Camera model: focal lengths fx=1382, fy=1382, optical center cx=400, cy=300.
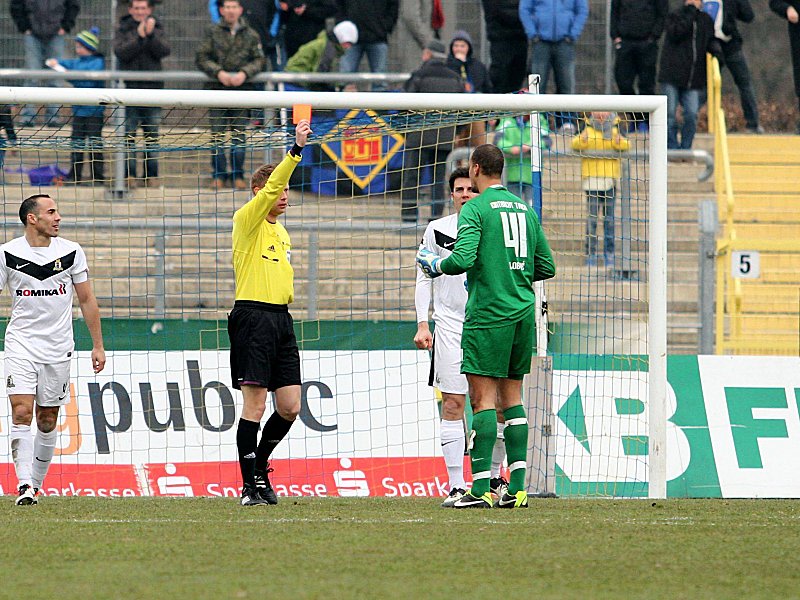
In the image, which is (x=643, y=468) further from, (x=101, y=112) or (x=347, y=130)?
(x=101, y=112)

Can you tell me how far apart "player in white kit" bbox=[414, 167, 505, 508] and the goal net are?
3.57 ft

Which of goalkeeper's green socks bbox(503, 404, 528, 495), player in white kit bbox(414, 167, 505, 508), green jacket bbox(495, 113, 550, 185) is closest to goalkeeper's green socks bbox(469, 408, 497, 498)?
goalkeeper's green socks bbox(503, 404, 528, 495)

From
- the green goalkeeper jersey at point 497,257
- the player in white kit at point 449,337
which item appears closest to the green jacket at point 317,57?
the player in white kit at point 449,337

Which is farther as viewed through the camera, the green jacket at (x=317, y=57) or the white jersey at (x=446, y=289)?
the green jacket at (x=317, y=57)

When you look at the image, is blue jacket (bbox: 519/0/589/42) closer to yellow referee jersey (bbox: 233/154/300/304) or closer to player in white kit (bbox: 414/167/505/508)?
player in white kit (bbox: 414/167/505/508)

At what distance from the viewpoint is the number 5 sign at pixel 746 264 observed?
13.0 meters

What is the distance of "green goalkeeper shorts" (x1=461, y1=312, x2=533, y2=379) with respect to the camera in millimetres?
7973

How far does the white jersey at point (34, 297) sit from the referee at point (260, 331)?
1156 millimetres

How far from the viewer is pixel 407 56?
57.2 feet

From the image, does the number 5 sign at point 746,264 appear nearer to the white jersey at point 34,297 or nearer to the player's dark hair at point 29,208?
the white jersey at point 34,297

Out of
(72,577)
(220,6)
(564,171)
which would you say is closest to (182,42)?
(220,6)

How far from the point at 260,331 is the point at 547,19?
30.3ft

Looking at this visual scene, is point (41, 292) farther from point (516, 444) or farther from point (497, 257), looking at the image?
point (516, 444)

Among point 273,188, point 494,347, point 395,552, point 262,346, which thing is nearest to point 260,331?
point 262,346
